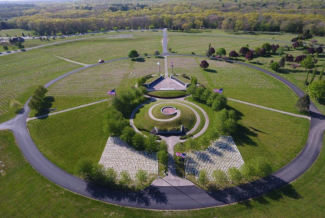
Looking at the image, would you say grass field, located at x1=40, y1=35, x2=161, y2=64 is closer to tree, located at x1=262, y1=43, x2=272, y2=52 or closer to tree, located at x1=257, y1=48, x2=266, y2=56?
tree, located at x1=257, y1=48, x2=266, y2=56

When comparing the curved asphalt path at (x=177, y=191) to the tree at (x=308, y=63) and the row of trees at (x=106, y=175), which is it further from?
the tree at (x=308, y=63)

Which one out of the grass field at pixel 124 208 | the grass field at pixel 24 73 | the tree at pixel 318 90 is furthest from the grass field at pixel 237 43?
the grass field at pixel 24 73

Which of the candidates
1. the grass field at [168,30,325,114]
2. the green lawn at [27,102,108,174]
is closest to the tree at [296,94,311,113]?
the grass field at [168,30,325,114]

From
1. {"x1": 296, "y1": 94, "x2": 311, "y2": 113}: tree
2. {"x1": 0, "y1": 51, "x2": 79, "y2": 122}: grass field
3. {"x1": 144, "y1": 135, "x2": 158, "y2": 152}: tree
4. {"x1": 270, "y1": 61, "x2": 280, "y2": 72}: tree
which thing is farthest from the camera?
{"x1": 270, "y1": 61, "x2": 280, "y2": 72}: tree

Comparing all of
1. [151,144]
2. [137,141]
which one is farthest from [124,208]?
[137,141]

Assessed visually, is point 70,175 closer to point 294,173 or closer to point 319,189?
point 294,173

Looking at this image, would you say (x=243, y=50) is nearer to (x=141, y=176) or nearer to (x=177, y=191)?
(x=177, y=191)
